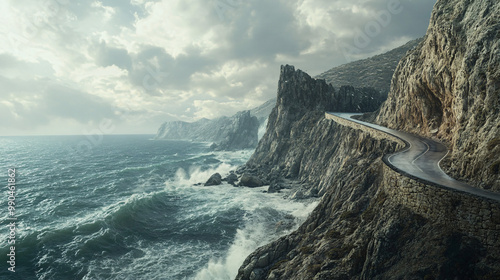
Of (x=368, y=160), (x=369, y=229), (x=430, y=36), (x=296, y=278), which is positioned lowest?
(x=296, y=278)

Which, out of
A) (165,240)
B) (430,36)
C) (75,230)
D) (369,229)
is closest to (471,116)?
(369,229)

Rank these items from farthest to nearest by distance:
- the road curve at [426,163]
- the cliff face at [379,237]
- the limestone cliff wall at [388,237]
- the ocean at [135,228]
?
the ocean at [135,228], the road curve at [426,163], the cliff face at [379,237], the limestone cliff wall at [388,237]

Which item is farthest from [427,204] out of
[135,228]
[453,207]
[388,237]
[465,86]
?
[135,228]

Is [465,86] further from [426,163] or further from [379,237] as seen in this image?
[379,237]

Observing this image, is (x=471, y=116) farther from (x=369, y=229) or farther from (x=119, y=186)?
(x=119, y=186)

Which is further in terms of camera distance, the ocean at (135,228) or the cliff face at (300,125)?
the cliff face at (300,125)

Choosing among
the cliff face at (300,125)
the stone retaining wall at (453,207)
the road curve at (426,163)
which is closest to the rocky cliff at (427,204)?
the stone retaining wall at (453,207)

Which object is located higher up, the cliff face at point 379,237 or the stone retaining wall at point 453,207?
the stone retaining wall at point 453,207

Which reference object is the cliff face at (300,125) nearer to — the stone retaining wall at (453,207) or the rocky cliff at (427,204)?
the rocky cliff at (427,204)

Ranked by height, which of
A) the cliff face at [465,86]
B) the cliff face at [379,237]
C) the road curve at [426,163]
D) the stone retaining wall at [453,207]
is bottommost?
the cliff face at [379,237]
